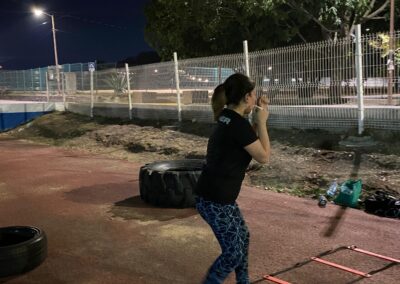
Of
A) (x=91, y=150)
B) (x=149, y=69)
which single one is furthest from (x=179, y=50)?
(x=91, y=150)

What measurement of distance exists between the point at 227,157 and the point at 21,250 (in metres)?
2.53

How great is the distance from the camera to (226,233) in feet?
11.0

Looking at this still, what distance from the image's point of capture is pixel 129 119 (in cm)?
1873

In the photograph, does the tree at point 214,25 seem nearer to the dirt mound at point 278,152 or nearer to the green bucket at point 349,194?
the dirt mound at point 278,152

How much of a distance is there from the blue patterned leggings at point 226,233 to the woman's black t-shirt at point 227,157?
0.06 meters

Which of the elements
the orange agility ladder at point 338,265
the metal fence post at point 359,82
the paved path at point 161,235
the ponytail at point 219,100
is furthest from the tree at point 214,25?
the ponytail at point 219,100

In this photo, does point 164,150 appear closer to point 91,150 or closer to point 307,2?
point 91,150

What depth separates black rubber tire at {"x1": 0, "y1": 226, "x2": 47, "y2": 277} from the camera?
4.59 metres

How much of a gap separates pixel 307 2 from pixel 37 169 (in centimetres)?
1170

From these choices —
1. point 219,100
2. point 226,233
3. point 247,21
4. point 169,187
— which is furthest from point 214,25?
point 226,233

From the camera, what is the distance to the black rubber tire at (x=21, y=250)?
4.59m

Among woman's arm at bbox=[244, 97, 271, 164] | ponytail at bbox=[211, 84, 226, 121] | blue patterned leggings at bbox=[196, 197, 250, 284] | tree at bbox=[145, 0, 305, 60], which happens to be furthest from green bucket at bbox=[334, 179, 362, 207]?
tree at bbox=[145, 0, 305, 60]

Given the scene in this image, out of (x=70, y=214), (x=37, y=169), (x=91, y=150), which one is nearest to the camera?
(x=70, y=214)

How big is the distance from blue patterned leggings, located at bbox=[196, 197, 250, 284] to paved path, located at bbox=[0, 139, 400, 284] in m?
0.94
